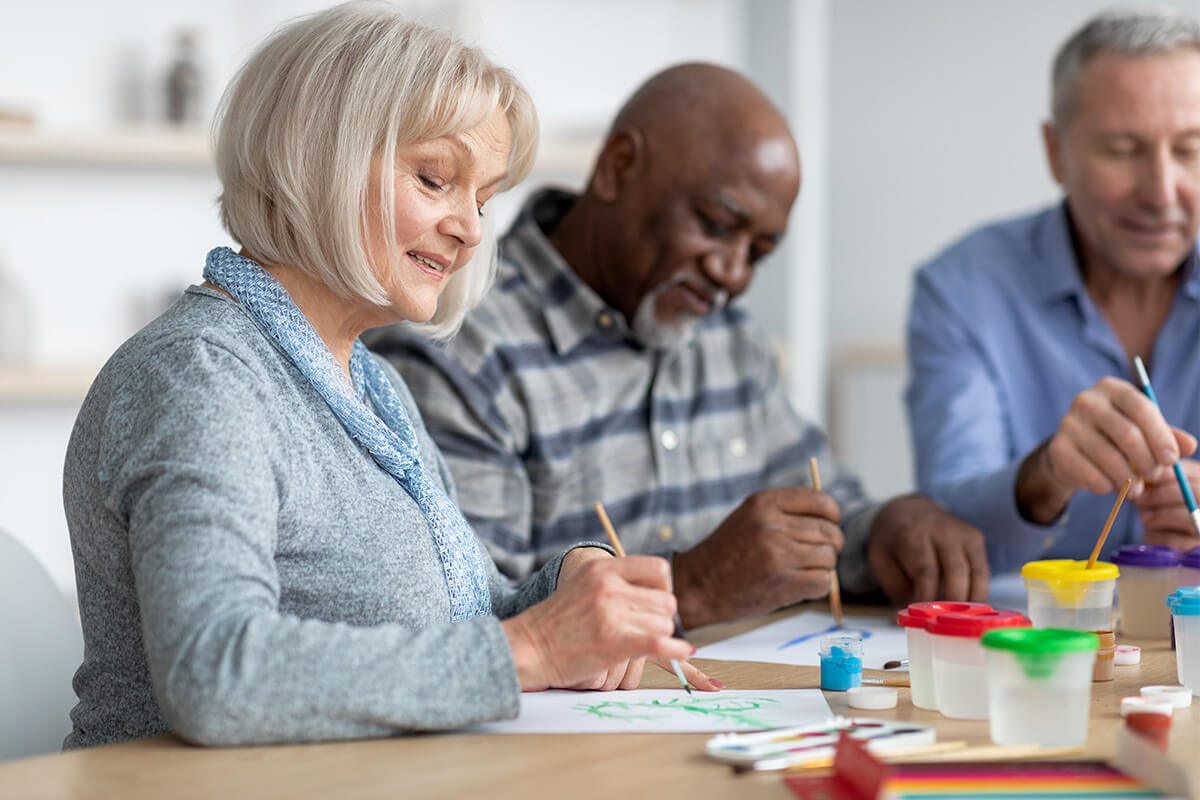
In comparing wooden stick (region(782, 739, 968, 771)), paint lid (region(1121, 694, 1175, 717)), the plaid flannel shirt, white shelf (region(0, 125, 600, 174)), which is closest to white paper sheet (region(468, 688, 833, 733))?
wooden stick (region(782, 739, 968, 771))

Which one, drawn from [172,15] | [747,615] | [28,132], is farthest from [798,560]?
[172,15]

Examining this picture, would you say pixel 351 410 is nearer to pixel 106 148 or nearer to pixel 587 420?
pixel 587 420

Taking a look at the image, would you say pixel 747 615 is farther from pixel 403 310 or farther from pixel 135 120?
pixel 135 120

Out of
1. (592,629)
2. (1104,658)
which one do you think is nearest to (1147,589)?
(1104,658)

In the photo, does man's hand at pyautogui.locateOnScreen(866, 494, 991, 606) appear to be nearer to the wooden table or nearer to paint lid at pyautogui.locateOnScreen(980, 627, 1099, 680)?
the wooden table

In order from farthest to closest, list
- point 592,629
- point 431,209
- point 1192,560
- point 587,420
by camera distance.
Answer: point 587,420, point 1192,560, point 431,209, point 592,629

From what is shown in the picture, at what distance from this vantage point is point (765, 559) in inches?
58.7

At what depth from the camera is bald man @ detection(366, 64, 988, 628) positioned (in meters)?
1.74

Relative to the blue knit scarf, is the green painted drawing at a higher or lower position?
lower

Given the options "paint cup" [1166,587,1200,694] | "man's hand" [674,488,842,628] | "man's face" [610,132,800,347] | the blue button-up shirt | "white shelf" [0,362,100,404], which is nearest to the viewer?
"paint cup" [1166,587,1200,694]

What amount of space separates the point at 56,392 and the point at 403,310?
172cm

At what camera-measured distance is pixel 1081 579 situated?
1.22 meters

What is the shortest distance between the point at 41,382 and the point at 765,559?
69.7 inches

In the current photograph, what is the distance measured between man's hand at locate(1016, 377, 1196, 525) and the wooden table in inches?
18.3
